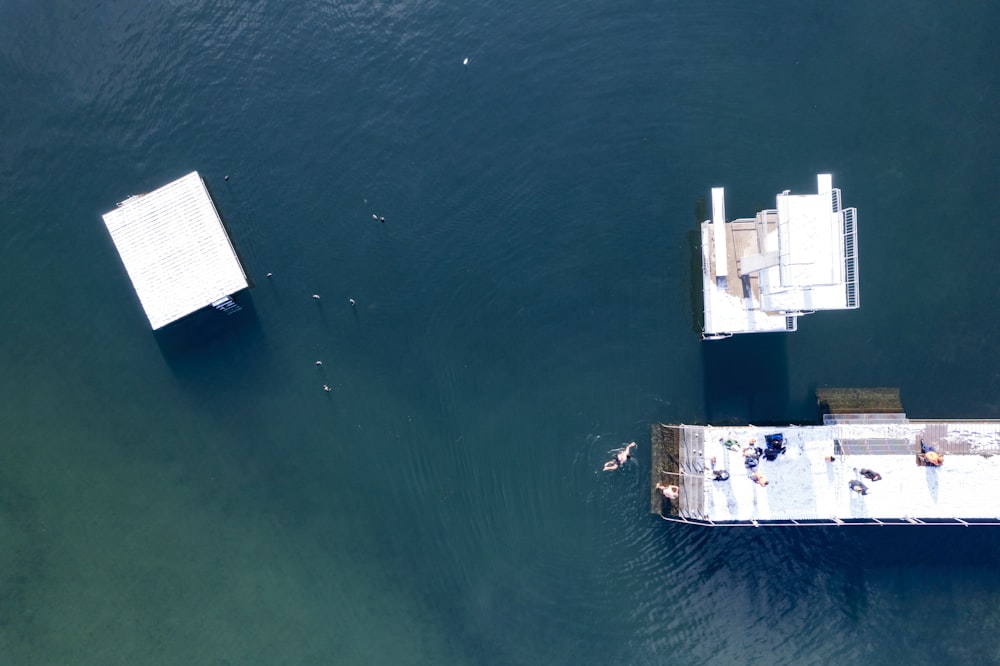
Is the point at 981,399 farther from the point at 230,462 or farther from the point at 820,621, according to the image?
the point at 230,462

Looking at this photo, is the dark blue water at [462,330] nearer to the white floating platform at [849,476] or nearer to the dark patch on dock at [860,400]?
the dark patch on dock at [860,400]

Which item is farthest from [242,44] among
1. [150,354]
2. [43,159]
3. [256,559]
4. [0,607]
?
[0,607]

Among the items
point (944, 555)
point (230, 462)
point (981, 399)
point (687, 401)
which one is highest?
point (230, 462)

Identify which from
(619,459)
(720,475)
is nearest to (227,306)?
(619,459)

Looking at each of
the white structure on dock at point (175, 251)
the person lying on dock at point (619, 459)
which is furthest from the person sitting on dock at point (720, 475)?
the white structure on dock at point (175, 251)

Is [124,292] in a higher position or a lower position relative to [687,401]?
higher

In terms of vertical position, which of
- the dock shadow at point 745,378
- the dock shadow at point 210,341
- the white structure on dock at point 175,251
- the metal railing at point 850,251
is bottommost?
the dock shadow at point 745,378

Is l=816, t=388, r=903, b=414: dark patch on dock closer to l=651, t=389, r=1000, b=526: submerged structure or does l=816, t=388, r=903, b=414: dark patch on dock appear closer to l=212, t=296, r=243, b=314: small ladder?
l=651, t=389, r=1000, b=526: submerged structure
